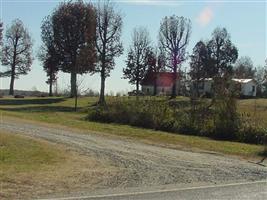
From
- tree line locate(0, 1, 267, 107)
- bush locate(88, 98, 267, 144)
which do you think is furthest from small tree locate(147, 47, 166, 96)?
bush locate(88, 98, 267, 144)

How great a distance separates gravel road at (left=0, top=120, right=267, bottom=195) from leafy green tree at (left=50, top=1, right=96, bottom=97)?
40.8 metres

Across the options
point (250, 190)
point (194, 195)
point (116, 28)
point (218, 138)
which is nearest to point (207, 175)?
point (250, 190)

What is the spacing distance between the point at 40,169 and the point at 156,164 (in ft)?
12.1

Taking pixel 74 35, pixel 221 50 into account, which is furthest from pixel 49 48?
pixel 221 50

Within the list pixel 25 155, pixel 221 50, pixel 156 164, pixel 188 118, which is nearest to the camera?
pixel 156 164

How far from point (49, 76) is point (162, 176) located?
67846mm

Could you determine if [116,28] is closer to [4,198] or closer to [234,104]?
[234,104]

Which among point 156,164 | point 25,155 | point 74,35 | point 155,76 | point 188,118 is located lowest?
point 156,164

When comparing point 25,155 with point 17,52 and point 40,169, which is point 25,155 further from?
point 17,52

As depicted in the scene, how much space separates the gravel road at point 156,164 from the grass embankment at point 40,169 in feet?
2.24

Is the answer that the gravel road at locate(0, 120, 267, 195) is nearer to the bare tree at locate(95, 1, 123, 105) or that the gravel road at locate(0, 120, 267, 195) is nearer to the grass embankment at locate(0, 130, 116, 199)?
the grass embankment at locate(0, 130, 116, 199)

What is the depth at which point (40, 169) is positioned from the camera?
13.8 metres

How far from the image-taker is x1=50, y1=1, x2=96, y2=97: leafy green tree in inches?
2491

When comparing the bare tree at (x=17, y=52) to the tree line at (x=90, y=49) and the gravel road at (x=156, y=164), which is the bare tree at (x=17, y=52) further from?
the gravel road at (x=156, y=164)
